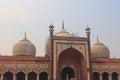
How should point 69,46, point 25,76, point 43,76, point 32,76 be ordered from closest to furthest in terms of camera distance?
point 25,76, point 69,46, point 32,76, point 43,76

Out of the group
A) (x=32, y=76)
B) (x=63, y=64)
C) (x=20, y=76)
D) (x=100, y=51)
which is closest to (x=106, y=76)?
(x=100, y=51)

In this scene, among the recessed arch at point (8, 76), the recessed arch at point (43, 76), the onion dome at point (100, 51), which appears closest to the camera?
the recessed arch at point (8, 76)

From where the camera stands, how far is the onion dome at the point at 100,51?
104ft

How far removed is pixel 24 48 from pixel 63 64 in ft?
16.4

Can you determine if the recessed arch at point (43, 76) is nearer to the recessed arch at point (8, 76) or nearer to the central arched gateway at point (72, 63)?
the central arched gateway at point (72, 63)

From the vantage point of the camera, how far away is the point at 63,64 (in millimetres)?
27266

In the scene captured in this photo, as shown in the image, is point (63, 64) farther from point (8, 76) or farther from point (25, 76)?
point (8, 76)

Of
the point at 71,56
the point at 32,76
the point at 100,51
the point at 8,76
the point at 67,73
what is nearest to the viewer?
the point at 8,76

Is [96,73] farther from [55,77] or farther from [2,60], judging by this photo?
[2,60]

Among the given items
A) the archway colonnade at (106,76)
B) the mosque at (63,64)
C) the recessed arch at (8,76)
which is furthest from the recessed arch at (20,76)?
the archway colonnade at (106,76)

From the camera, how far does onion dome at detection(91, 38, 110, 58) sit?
31.6 m

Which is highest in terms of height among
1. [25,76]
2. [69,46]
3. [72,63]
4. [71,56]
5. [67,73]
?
[69,46]

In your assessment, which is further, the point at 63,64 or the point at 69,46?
the point at 63,64

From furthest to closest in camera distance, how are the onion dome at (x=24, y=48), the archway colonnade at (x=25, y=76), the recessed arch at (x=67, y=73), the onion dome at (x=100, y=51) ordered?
the onion dome at (x=100, y=51)
the onion dome at (x=24, y=48)
the recessed arch at (x=67, y=73)
the archway colonnade at (x=25, y=76)
